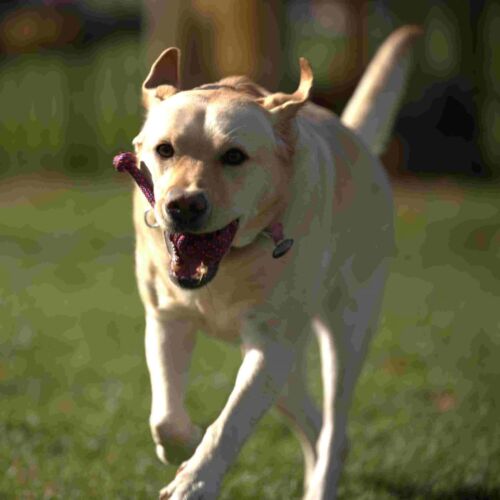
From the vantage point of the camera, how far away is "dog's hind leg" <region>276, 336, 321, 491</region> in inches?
213

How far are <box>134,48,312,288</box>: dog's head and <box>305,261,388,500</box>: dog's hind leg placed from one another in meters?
1.07

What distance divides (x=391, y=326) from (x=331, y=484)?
3633 millimetres

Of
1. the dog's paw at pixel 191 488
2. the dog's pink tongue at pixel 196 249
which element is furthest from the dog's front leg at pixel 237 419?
the dog's pink tongue at pixel 196 249

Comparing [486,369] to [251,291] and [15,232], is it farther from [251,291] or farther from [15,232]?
[15,232]

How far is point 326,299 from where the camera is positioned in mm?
5129

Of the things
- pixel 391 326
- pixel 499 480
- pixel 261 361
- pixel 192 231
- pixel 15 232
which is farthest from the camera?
pixel 15 232

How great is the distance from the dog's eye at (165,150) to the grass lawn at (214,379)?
5.72 feet

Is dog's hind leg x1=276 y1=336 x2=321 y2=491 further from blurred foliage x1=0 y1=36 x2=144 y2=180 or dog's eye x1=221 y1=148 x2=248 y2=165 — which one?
blurred foliage x1=0 y1=36 x2=144 y2=180

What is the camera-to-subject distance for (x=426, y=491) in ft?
18.0

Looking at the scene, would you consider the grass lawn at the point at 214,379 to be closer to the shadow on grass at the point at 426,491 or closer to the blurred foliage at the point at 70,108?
the shadow on grass at the point at 426,491

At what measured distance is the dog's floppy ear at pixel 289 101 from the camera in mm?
4176

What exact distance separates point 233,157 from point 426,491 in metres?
2.16

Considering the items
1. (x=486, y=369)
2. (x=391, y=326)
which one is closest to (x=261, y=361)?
(x=486, y=369)

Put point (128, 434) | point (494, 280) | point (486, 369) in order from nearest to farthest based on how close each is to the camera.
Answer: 1. point (128, 434)
2. point (486, 369)
3. point (494, 280)
